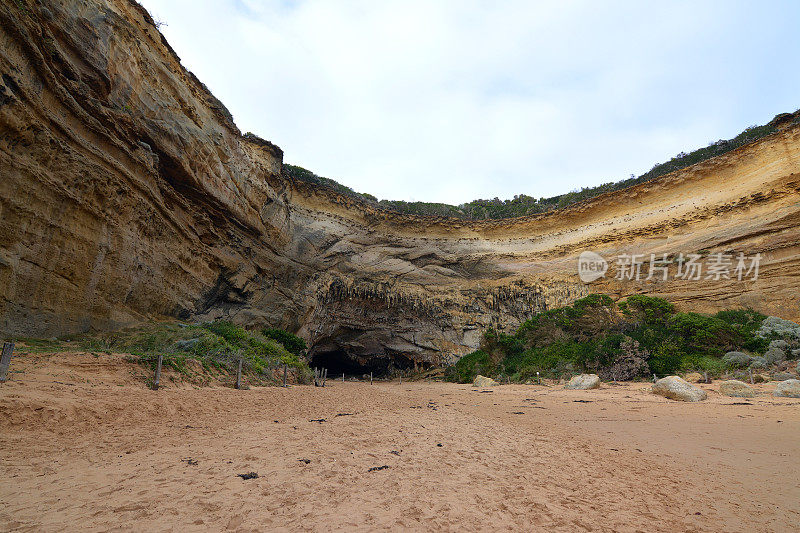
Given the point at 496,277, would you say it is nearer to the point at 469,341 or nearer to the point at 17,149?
the point at 469,341

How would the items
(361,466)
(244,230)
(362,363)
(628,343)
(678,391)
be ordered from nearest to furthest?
1. (361,466)
2. (678,391)
3. (628,343)
4. (244,230)
5. (362,363)

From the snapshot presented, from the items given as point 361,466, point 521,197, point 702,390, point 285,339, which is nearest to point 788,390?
point 702,390

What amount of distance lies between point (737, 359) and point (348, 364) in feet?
89.4

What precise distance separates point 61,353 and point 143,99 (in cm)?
1178

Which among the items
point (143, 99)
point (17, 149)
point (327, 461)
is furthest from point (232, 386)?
point (143, 99)

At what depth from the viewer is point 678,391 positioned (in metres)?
8.70

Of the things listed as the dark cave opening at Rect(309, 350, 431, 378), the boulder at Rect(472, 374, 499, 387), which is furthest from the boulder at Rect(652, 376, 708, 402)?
the dark cave opening at Rect(309, 350, 431, 378)

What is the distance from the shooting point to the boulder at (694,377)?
463 inches

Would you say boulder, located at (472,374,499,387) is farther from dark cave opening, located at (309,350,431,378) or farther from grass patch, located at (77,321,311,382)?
dark cave opening, located at (309,350,431,378)

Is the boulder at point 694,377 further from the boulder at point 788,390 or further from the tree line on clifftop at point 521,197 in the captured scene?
the tree line on clifftop at point 521,197

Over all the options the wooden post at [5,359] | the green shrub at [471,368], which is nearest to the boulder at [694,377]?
the green shrub at [471,368]

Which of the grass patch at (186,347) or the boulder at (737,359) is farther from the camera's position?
the boulder at (737,359)

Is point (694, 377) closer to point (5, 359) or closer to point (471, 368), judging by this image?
point (471, 368)

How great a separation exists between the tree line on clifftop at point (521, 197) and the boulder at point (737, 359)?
19.7 m
